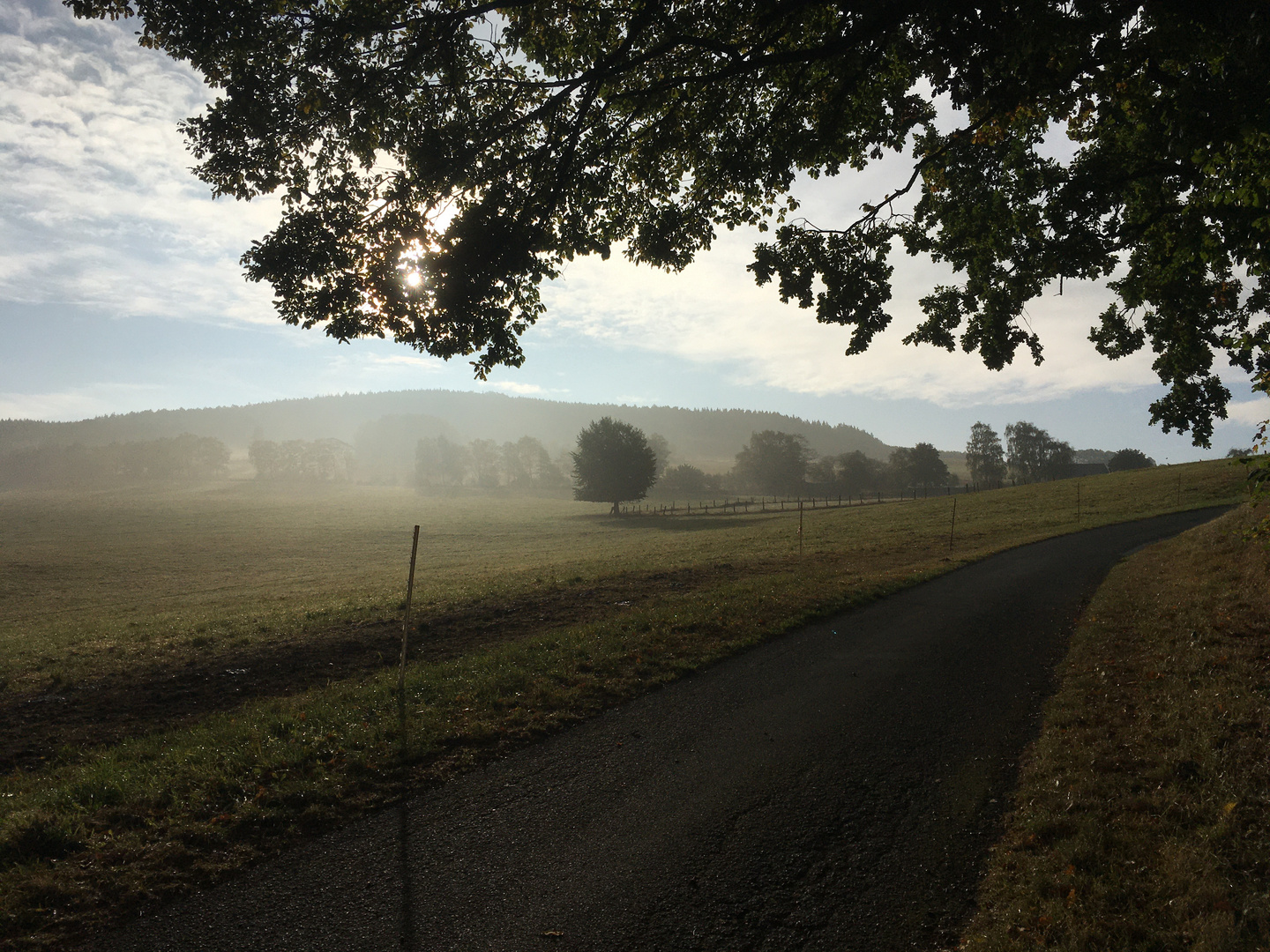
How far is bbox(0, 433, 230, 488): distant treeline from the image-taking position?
114 metres

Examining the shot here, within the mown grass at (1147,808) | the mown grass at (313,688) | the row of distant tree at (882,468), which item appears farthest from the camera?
the row of distant tree at (882,468)

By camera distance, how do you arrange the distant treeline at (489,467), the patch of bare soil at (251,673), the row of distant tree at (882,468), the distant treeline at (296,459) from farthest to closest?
the distant treeline at (296,459) < the distant treeline at (489,467) < the row of distant tree at (882,468) < the patch of bare soil at (251,673)

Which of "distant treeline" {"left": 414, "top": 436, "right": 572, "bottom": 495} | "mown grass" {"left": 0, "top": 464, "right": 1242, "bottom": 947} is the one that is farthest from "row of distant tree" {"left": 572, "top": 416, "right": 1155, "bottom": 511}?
"mown grass" {"left": 0, "top": 464, "right": 1242, "bottom": 947}

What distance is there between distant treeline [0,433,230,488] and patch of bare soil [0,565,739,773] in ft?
418

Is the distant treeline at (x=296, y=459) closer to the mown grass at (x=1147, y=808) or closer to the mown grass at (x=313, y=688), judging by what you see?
the mown grass at (x=313, y=688)

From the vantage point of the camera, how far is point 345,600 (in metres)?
18.8

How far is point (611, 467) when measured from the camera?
71.9 m

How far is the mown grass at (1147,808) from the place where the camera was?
3818mm

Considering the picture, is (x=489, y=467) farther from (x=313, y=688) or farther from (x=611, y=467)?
(x=313, y=688)

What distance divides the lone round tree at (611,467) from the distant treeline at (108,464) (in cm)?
9235

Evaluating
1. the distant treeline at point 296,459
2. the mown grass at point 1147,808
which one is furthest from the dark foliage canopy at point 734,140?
the distant treeline at point 296,459

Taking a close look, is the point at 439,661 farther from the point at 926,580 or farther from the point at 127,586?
the point at 127,586

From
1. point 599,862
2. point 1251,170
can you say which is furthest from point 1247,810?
point 1251,170

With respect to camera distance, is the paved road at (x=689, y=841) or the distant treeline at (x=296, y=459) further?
the distant treeline at (x=296, y=459)
